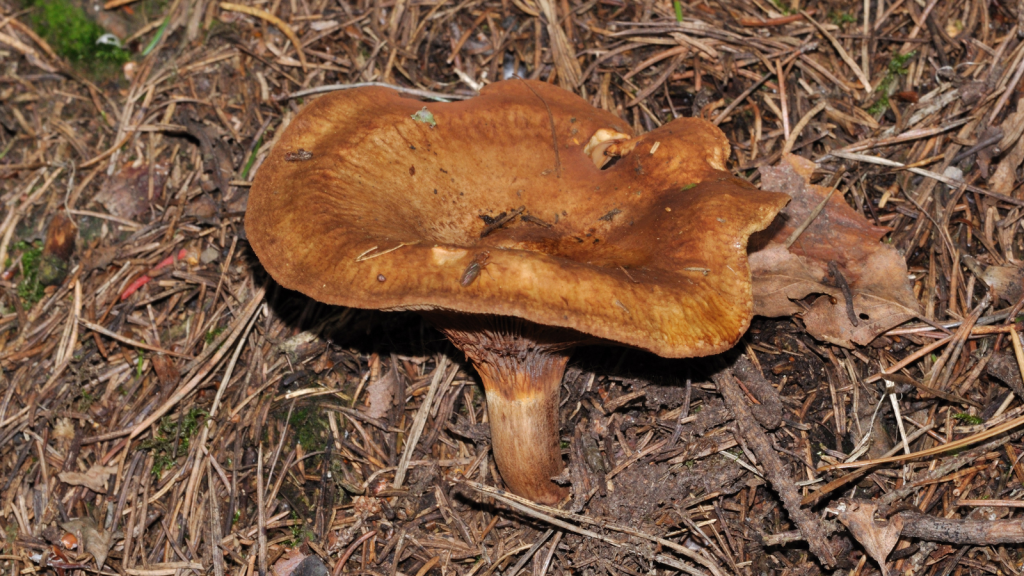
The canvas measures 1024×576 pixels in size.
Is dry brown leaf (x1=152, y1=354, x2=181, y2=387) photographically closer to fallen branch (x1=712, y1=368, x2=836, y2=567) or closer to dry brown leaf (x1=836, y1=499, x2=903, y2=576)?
fallen branch (x1=712, y1=368, x2=836, y2=567)

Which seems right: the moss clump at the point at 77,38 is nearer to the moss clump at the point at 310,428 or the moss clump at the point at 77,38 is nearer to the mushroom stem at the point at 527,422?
the moss clump at the point at 310,428

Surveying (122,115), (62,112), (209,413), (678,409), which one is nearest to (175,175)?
(122,115)

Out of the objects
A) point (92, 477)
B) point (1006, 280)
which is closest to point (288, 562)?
point (92, 477)

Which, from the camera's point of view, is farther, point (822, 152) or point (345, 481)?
point (822, 152)

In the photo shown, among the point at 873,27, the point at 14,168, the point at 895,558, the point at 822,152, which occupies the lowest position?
the point at 895,558

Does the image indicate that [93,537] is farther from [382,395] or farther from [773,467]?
[773,467]

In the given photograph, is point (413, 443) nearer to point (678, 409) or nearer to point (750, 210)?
point (678, 409)
